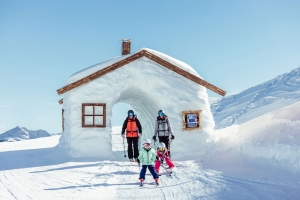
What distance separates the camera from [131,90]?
41.4ft

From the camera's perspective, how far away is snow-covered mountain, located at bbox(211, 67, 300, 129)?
5268 centimetres

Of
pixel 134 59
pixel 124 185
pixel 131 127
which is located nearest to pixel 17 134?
pixel 134 59

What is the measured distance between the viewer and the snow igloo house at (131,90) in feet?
36.4

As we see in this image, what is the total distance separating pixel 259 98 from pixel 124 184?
57.1 meters

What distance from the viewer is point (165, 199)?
564 centimetres

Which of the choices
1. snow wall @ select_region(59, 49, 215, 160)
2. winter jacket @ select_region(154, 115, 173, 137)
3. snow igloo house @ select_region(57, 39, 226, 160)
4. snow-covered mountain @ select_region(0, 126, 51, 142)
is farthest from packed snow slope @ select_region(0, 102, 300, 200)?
snow-covered mountain @ select_region(0, 126, 51, 142)

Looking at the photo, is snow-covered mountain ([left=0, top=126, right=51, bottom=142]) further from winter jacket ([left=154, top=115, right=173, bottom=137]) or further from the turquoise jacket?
the turquoise jacket

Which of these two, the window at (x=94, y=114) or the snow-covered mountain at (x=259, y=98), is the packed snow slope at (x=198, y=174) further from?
the snow-covered mountain at (x=259, y=98)

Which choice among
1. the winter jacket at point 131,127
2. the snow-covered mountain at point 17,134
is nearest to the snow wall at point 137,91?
the winter jacket at point 131,127

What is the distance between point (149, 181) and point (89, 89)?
17.4 feet

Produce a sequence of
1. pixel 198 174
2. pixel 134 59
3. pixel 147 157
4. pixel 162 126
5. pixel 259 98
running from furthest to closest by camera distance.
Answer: pixel 259 98
pixel 134 59
pixel 162 126
pixel 198 174
pixel 147 157

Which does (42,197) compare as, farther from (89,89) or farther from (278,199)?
(89,89)

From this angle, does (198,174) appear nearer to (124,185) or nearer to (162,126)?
(124,185)

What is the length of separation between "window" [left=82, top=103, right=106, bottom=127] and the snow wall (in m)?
0.15
